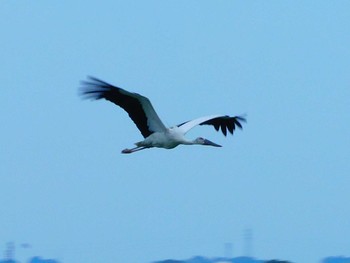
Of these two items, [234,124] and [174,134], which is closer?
[174,134]

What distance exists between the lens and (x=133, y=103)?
69.7ft

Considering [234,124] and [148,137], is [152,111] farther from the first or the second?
[234,124]

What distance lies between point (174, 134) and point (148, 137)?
41 cm

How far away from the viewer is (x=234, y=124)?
2323cm

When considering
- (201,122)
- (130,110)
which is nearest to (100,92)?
(130,110)

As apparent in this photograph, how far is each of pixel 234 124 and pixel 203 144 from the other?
76 cm

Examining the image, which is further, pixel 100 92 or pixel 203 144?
pixel 203 144

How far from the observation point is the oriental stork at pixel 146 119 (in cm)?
2061

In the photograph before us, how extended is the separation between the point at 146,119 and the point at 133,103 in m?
0.42

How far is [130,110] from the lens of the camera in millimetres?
21484

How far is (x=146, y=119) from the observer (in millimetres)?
21547

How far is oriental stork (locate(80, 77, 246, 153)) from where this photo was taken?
20.6 meters

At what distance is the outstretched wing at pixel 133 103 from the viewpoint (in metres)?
20.5

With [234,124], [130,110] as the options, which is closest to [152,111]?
[130,110]
